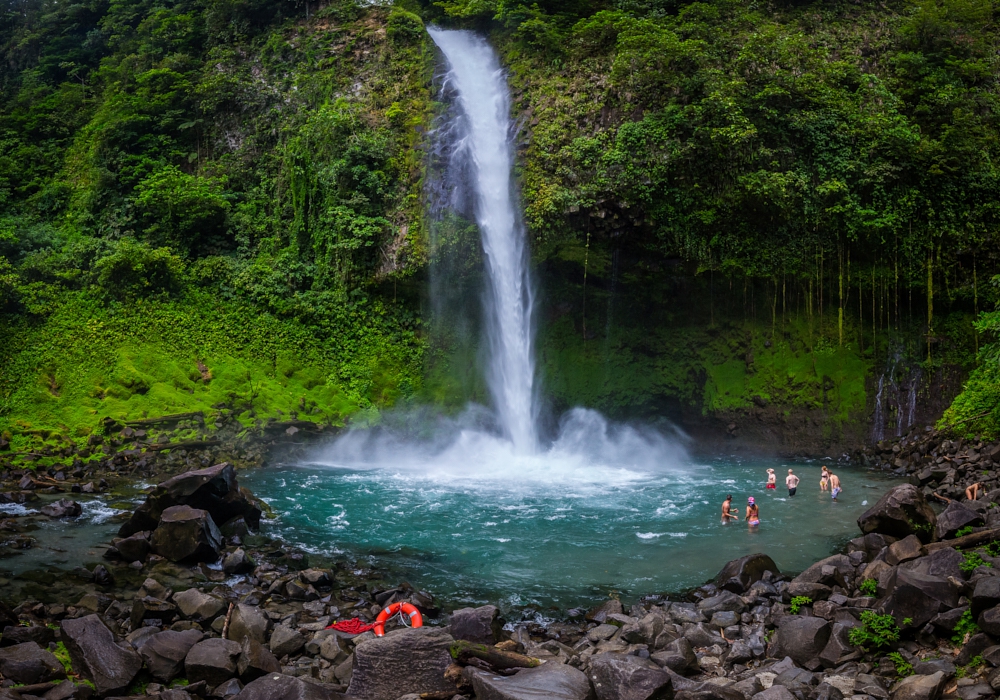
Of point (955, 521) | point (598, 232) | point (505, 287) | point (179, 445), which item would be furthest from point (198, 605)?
point (598, 232)

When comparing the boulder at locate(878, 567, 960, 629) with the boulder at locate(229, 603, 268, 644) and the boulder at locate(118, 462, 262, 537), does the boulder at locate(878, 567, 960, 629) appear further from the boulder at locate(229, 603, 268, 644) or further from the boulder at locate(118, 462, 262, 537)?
the boulder at locate(118, 462, 262, 537)

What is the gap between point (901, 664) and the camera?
23.9 ft

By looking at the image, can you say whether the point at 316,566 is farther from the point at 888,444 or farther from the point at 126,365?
the point at 888,444

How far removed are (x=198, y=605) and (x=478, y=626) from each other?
365cm

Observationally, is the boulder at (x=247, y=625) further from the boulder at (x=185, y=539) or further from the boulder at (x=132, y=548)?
the boulder at (x=132, y=548)

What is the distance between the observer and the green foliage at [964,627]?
7.31 m

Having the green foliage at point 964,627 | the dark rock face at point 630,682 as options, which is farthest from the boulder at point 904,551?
the dark rock face at point 630,682

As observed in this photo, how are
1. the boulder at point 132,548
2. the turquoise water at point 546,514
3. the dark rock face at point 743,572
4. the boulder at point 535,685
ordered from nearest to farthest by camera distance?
the boulder at point 535,685 → the dark rock face at point 743,572 → the boulder at point 132,548 → the turquoise water at point 546,514

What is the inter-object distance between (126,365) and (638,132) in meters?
16.9

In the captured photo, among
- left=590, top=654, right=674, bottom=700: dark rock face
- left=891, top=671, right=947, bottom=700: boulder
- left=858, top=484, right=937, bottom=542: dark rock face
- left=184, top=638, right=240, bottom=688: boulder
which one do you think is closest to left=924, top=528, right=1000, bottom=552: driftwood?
left=858, top=484, right=937, bottom=542: dark rock face

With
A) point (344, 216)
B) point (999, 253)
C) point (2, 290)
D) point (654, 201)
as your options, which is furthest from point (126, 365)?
point (999, 253)

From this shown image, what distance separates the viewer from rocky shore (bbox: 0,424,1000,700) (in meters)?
6.71

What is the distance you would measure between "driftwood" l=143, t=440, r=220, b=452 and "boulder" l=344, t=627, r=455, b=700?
45.3 feet

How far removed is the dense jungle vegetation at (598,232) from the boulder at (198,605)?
1189cm
